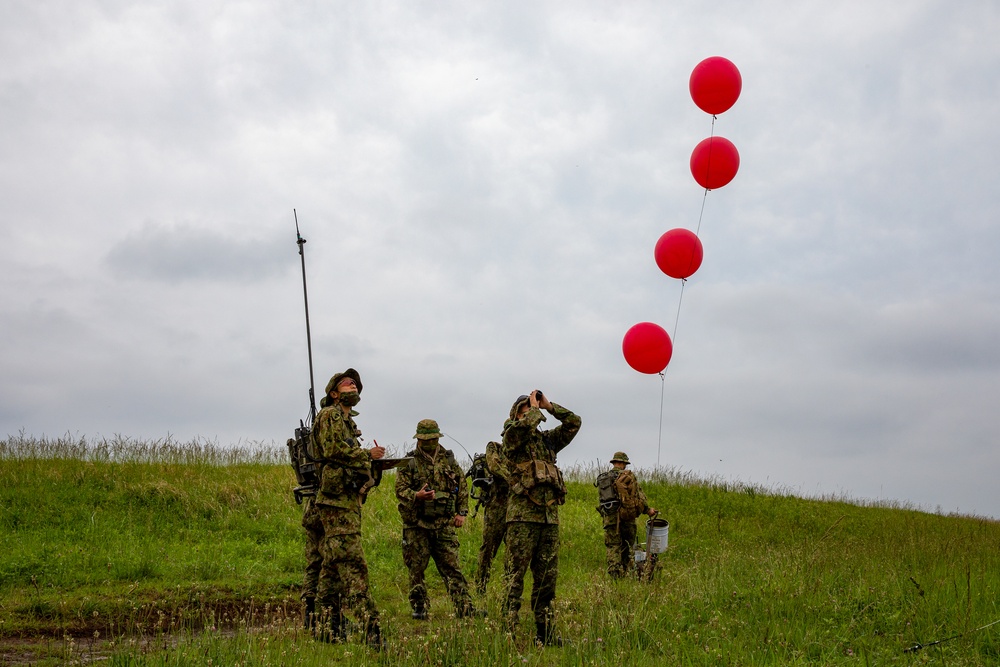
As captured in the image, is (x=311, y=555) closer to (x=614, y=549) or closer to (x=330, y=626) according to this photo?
(x=330, y=626)

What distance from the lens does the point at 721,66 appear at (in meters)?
12.1

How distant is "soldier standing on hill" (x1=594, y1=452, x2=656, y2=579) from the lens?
12453mm

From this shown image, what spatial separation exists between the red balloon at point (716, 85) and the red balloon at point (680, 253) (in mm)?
1835

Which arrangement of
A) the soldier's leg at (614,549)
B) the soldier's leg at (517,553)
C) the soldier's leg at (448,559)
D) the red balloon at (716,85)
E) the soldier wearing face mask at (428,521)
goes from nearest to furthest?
the soldier's leg at (517,553)
the soldier's leg at (448,559)
the soldier wearing face mask at (428,521)
the red balloon at (716,85)
the soldier's leg at (614,549)

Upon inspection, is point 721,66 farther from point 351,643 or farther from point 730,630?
point 351,643

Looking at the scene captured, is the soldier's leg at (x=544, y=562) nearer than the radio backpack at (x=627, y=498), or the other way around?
the soldier's leg at (x=544, y=562)

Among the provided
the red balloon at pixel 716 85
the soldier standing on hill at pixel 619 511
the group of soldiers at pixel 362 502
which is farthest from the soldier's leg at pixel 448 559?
the red balloon at pixel 716 85

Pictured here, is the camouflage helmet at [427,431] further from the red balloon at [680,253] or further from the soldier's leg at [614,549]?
the red balloon at [680,253]

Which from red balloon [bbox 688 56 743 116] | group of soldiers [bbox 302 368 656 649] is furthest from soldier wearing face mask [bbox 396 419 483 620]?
red balloon [bbox 688 56 743 116]

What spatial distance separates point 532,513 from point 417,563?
8.07 feet

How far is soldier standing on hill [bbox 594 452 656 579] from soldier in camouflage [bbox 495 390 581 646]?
465 centimetres

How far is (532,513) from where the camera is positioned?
770 cm

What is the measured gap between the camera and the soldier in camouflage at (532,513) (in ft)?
25.0

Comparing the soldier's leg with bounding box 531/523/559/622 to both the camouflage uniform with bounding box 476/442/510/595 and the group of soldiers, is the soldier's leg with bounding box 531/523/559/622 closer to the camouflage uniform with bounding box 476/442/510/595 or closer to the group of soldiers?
the group of soldiers
